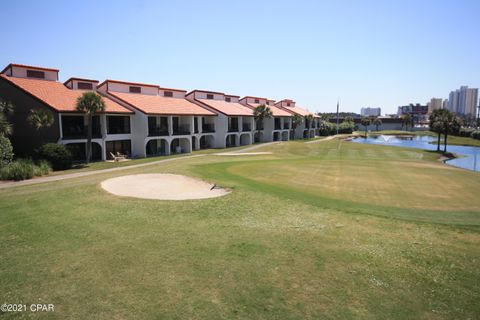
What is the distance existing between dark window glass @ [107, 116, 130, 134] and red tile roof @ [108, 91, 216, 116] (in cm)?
228

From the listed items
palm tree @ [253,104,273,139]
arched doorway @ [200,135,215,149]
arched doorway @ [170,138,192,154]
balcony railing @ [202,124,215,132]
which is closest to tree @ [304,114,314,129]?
palm tree @ [253,104,273,139]

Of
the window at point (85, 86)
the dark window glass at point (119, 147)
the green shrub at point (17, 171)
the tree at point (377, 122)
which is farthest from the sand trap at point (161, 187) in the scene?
the tree at point (377, 122)

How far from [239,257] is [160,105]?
41.1 m

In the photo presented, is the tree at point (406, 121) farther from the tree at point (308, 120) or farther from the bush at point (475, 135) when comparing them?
the tree at point (308, 120)

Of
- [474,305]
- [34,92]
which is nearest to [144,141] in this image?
[34,92]

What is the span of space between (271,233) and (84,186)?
43.8ft

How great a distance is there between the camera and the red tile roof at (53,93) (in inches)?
1371

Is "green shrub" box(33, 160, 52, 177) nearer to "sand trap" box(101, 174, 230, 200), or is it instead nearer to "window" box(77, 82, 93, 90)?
"sand trap" box(101, 174, 230, 200)

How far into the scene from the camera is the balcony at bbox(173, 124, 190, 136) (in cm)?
4891

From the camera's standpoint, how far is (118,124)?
1666 inches

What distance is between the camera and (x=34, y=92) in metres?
35.5

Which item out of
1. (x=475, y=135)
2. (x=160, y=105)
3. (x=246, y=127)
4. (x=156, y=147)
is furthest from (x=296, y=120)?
(x=475, y=135)

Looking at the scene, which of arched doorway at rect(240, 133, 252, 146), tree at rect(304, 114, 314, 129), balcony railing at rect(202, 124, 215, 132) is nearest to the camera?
balcony railing at rect(202, 124, 215, 132)

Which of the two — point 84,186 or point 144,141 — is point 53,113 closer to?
point 144,141
